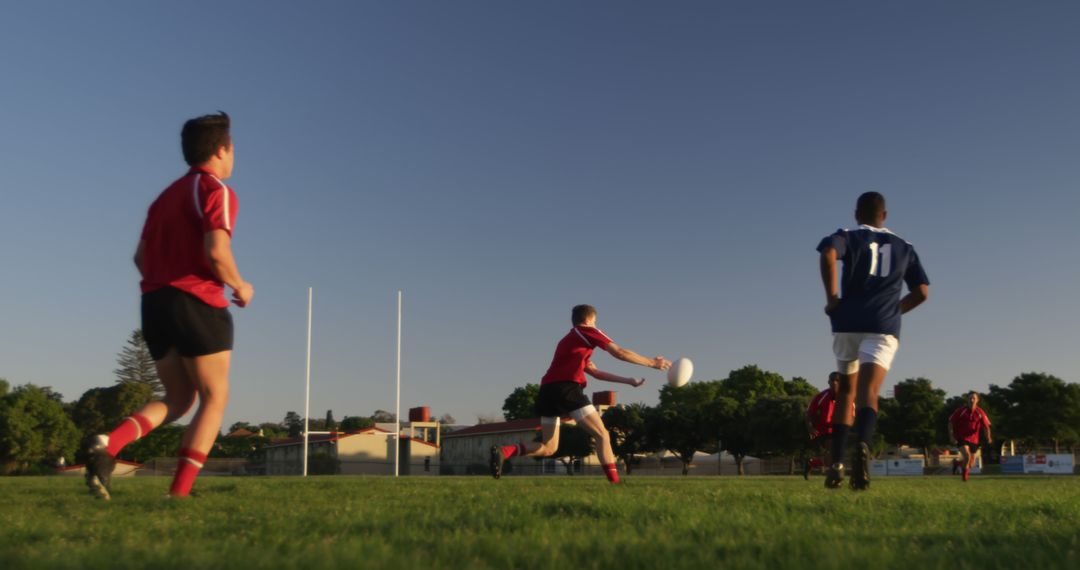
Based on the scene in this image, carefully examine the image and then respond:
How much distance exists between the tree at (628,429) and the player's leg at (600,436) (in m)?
59.8

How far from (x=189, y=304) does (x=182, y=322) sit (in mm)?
117

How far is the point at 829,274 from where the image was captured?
24.6 feet

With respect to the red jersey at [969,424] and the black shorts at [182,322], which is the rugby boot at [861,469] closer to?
the black shorts at [182,322]

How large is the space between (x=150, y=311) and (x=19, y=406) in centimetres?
8650

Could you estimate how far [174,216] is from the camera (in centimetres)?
534

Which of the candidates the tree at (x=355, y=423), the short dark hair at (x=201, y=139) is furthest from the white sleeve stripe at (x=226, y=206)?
the tree at (x=355, y=423)

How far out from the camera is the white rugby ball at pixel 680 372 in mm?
11023

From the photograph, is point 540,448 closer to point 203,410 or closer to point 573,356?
point 573,356

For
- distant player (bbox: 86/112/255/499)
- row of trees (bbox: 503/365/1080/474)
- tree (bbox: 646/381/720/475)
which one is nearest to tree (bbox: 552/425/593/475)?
row of trees (bbox: 503/365/1080/474)

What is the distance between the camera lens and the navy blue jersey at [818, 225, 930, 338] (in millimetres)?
7582

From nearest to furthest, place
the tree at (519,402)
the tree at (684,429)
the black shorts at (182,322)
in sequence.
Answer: the black shorts at (182,322) < the tree at (684,429) < the tree at (519,402)

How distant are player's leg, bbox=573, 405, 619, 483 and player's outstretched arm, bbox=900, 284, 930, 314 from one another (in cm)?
347

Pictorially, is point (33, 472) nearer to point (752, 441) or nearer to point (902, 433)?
point (752, 441)

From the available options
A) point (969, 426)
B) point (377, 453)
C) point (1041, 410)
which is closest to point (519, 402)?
point (377, 453)
